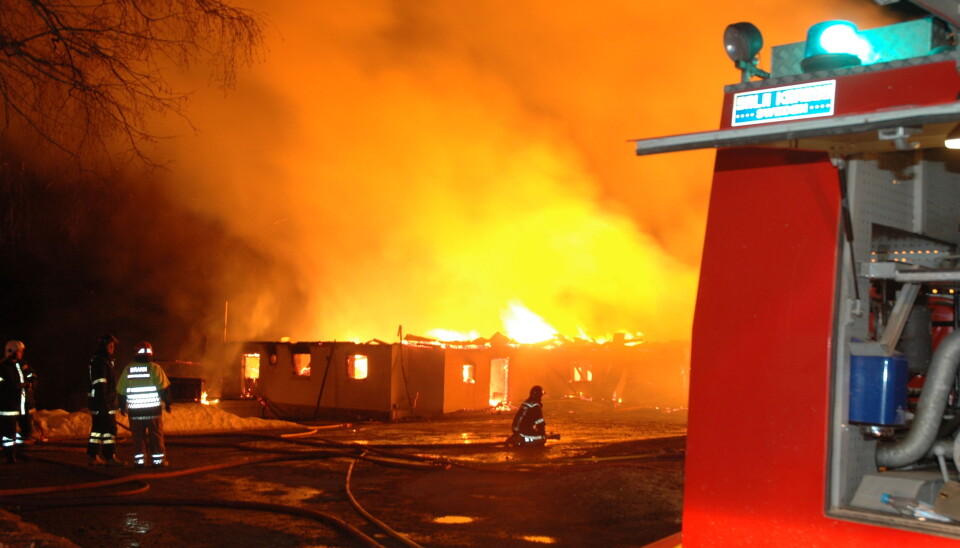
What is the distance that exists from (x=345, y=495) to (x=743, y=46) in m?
7.02

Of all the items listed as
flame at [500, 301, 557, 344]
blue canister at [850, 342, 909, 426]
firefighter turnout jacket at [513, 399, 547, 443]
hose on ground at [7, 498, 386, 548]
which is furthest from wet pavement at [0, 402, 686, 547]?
flame at [500, 301, 557, 344]

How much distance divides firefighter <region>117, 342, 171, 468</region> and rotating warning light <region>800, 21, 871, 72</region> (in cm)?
876

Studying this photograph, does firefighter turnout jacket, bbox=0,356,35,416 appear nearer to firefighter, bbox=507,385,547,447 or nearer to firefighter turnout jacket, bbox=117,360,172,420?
firefighter turnout jacket, bbox=117,360,172,420

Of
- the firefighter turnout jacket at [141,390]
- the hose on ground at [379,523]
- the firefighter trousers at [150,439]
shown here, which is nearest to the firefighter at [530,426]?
the hose on ground at [379,523]

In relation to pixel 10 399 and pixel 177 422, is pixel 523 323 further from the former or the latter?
pixel 10 399

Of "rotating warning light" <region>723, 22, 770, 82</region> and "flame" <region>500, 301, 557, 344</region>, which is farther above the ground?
"rotating warning light" <region>723, 22, 770, 82</region>

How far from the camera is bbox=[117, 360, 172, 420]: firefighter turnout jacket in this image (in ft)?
33.0

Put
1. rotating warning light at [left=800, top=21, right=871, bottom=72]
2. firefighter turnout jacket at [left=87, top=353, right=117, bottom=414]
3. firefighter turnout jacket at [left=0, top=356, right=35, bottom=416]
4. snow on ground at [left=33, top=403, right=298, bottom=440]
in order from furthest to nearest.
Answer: snow on ground at [left=33, top=403, right=298, bottom=440], firefighter turnout jacket at [left=0, top=356, right=35, bottom=416], firefighter turnout jacket at [left=87, top=353, right=117, bottom=414], rotating warning light at [left=800, top=21, right=871, bottom=72]

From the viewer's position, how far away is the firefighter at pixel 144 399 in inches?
396

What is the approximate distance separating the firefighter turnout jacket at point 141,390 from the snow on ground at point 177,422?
11.5 feet

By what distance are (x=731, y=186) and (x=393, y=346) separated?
18.5 meters

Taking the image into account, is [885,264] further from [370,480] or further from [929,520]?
[370,480]

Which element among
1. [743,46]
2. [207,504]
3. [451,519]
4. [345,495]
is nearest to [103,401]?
[207,504]

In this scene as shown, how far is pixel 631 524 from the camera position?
787 centimetres
